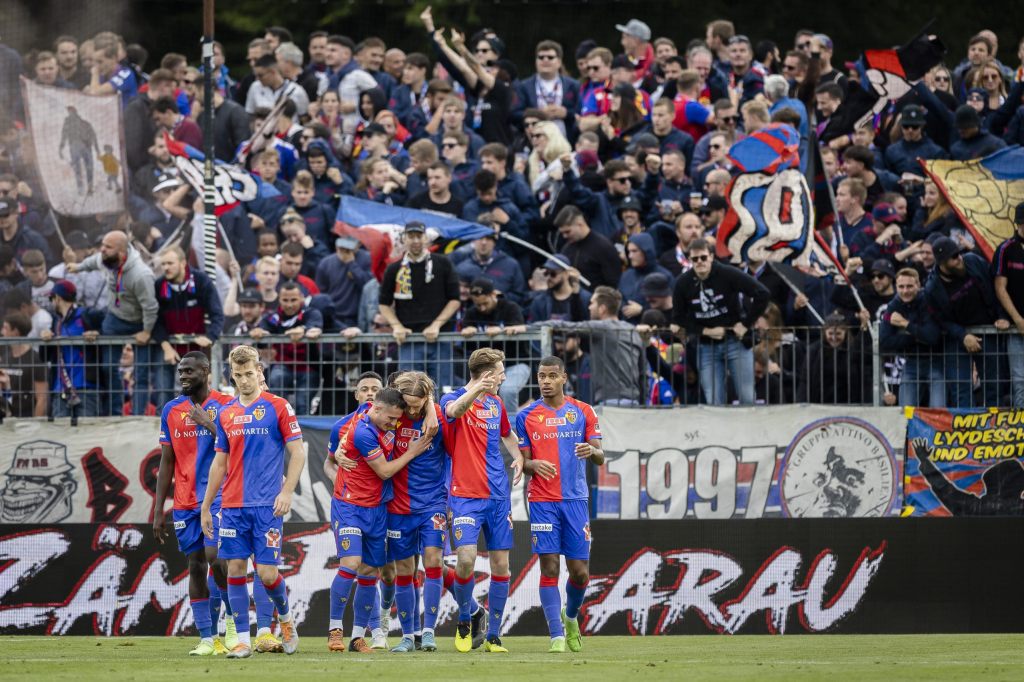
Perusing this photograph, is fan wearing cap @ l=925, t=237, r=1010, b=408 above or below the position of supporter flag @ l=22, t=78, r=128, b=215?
below

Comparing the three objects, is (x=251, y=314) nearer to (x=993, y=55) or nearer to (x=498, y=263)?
(x=498, y=263)

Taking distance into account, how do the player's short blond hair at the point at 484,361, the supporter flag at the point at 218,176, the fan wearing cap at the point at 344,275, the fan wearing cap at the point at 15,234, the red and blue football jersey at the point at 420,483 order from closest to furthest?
the player's short blond hair at the point at 484,361, the red and blue football jersey at the point at 420,483, the fan wearing cap at the point at 344,275, the supporter flag at the point at 218,176, the fan wearing cap at the point at 15,234

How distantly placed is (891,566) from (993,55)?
817 centimetres

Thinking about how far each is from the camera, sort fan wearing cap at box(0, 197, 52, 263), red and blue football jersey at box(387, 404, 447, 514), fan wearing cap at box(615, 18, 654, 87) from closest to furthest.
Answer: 1. red and blue football jersey at box(387, 404, 447, 514)
2. fan wearing cap at box(0, 197, 52, 263)
3. fan wearing cap at box(615, 18, 654, 87)

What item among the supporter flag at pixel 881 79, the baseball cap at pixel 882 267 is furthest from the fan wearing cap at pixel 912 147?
the baseball cap at pixel 882 267

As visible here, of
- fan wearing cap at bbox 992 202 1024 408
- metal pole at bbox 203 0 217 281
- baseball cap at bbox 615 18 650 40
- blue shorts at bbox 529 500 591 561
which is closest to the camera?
blue shorts at bbox 529 500 591 561

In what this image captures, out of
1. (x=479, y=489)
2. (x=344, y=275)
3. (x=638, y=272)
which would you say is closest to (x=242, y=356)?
(x=479, y=489)

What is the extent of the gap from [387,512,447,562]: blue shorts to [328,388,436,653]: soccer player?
105 millimetres

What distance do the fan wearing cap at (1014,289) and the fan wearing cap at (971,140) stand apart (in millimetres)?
2917

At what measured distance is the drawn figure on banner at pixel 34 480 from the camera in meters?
17.5

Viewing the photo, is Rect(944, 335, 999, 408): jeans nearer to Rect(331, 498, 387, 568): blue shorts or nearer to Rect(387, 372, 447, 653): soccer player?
Rect(387, 372, 447, 653): soccer player

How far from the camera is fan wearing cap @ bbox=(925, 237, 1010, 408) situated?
1653 cm

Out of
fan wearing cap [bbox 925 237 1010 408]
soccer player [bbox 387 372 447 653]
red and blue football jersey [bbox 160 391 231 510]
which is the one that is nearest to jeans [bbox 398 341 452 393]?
soccer player [bbox 387 372 447 653]

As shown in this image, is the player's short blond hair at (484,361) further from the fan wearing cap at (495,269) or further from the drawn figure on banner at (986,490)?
the drawn figure on banner at (986,490)
